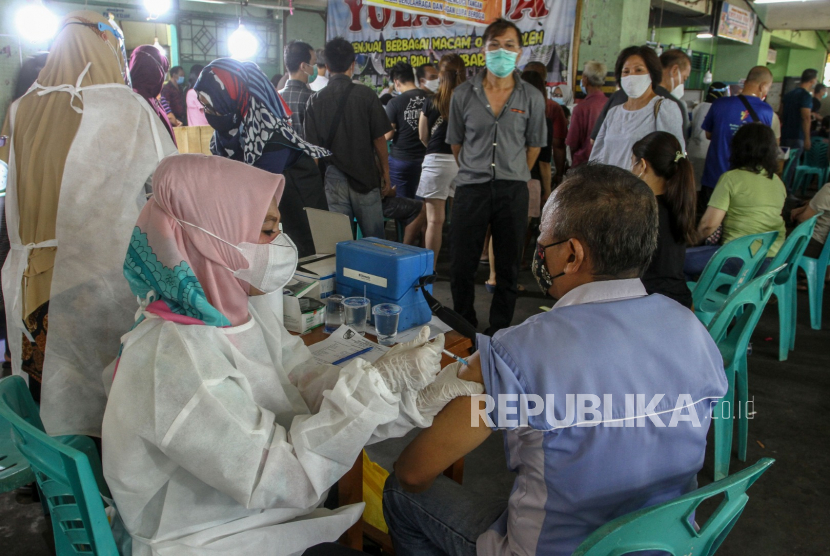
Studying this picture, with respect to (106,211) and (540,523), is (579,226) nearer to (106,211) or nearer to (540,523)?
(540,523)

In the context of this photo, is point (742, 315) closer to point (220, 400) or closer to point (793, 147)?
point (220, 400)

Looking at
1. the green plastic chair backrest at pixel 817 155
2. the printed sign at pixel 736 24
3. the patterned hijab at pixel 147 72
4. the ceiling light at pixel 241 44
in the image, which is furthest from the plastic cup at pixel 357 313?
the printed sign at pixel 736 24

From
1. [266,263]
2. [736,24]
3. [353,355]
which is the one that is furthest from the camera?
[736,24]

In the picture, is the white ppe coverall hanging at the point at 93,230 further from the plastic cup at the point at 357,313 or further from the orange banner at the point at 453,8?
the orange banner at the point at 453,8

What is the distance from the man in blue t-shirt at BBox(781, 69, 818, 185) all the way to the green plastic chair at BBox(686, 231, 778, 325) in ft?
16.1

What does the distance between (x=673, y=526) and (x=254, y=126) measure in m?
2.12

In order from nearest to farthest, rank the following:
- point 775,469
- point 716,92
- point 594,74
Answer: point 775,469, point 594,74, point 716,92

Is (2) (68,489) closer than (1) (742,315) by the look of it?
Yes

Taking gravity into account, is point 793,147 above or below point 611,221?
above

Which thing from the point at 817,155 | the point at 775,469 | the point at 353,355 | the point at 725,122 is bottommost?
the point at 775,469

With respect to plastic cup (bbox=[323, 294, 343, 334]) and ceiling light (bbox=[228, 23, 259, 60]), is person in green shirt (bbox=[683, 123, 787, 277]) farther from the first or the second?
ceiling light (bbox=[228, 23, 259, 60])

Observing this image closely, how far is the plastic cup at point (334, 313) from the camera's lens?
1.74 m

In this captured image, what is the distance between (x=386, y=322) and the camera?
1627 millimetres

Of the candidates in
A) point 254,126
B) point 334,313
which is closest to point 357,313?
point 334,313
